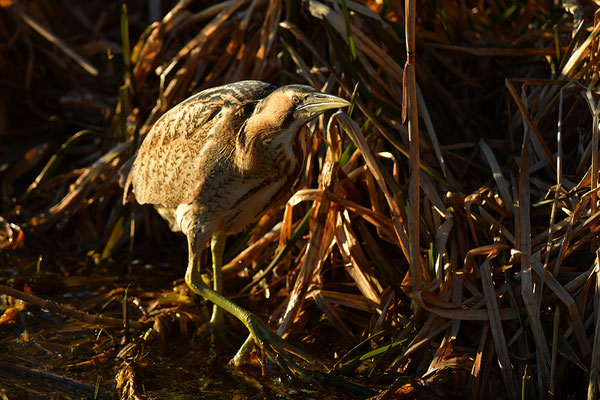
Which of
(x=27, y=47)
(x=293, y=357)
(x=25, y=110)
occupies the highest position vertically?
(x=27, y=47)

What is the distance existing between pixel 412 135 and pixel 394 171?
28.4 inches

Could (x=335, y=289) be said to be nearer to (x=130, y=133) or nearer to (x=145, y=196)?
(x=145, y=196)

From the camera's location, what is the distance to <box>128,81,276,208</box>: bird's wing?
2.49m

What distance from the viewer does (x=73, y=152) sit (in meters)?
3.83

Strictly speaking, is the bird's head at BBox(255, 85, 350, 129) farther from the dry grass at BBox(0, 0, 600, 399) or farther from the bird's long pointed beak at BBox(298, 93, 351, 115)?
the dry grass at BBox(0, 0, 600, 399)

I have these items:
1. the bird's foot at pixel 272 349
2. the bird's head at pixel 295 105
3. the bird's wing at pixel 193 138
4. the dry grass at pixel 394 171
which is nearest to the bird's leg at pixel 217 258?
the dry grass at pixel 394 171

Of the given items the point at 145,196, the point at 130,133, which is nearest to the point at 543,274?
the point at 145,196

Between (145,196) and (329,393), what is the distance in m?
1.09

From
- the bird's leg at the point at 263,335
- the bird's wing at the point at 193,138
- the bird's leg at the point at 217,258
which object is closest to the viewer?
the bird's leg at the point at 263,335

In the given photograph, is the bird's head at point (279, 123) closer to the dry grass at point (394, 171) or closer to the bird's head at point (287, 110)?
the bird's head at point (287, 110)

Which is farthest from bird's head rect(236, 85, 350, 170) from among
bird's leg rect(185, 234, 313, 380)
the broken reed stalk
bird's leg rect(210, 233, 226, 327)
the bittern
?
bird's leg rect(210, 233, 226, 327)

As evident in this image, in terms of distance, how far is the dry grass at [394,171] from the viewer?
7.41 ft

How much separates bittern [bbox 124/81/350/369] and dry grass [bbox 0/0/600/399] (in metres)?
0.23

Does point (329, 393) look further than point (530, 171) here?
No
